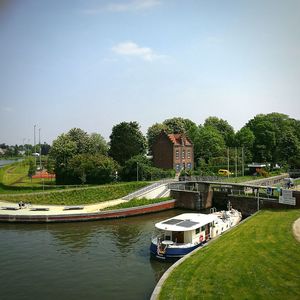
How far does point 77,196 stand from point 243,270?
128 feet

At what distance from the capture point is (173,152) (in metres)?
84.4

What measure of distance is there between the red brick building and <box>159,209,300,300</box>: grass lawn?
5024cm

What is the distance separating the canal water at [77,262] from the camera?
26297 millimetres

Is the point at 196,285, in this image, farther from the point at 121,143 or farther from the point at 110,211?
the point at 121,143

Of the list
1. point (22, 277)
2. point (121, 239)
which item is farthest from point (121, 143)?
point (22, 277)

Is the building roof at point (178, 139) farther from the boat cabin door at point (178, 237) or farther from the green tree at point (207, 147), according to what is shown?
the boat cabin door at point (178, 237)

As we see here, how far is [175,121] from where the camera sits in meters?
124

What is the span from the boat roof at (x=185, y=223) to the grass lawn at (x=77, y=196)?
24.1m

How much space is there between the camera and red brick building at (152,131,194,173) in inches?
3351

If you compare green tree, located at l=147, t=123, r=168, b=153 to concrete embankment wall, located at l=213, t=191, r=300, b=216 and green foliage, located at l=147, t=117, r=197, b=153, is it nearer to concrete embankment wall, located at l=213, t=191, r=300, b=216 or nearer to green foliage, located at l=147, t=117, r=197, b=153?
green foliage, located at l=147, t=117, r=197, b=153

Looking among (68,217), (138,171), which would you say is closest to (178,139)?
(138,171)

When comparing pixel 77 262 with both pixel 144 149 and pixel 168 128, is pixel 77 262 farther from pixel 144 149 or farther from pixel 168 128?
pixel 168 128

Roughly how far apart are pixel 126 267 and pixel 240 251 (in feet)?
32.5

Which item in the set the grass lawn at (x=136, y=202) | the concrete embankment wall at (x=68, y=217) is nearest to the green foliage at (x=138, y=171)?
the grass lawn at (x=136, y=202)
